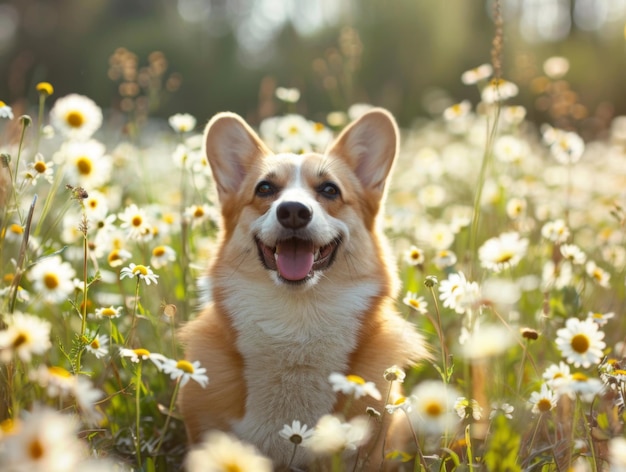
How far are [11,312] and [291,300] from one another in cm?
124

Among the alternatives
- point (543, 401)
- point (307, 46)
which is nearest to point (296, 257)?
point (543, 401)

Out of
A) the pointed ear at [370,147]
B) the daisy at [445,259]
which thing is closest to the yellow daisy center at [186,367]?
the pointed ear at [370,147]

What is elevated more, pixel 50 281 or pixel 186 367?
pixel 50 281

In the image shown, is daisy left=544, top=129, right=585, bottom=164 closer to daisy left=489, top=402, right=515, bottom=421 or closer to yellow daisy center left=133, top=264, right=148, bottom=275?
daisy left=489, top=402, right=515, bottom=421

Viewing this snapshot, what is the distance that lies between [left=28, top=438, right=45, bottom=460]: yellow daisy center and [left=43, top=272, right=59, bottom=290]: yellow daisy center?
43.3 inches

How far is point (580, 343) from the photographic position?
212 cm

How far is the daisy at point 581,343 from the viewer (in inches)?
81.7

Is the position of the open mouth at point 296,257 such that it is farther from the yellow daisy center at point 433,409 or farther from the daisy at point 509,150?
the daisy at point 509,150

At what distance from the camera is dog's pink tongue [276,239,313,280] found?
2.85 metres

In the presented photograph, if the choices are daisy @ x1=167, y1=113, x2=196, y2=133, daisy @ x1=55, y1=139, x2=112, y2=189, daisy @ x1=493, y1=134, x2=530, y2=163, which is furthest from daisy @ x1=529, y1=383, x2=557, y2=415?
daisy @ x1=493, y1=134, x2=530, y2=163

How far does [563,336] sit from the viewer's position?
217 cm

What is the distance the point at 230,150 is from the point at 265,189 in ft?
1.27

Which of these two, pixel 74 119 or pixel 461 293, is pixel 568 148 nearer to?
pixel 461 293

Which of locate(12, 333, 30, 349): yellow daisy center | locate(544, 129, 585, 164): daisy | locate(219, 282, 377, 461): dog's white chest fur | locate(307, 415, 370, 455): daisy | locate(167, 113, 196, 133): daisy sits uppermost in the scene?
locate(167, 113, 196, 133): daisy
